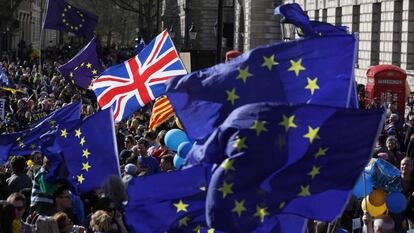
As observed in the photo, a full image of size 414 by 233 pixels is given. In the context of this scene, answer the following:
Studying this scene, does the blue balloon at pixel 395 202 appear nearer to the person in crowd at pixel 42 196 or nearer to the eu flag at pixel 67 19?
the person in crowd at pixel 42 196

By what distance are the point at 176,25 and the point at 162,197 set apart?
7189 centimetres

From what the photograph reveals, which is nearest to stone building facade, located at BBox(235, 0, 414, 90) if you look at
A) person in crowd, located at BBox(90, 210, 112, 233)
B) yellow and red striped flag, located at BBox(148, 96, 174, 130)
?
yellow and red striped flag, located at BBox(148, 96, 174, 130)

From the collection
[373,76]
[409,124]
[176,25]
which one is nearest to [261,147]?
[409,124]

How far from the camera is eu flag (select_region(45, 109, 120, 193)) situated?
10.7 m

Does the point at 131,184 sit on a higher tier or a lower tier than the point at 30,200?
higher

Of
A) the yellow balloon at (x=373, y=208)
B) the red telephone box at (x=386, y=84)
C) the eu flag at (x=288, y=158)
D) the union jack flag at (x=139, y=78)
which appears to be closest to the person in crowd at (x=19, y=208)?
the eu flag at (x=288, y=158)

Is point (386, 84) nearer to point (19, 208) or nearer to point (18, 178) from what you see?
point (18, 178)

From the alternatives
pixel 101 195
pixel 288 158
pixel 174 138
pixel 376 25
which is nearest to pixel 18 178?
pixel 101 195

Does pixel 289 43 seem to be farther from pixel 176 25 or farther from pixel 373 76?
pixel 176 25

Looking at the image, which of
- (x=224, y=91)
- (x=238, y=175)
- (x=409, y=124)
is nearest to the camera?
(x=238, y=175)

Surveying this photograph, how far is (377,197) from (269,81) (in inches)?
109

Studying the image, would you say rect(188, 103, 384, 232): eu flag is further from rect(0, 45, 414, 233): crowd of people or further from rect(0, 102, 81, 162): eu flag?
rect(0, 102, 81, 162): eu flag

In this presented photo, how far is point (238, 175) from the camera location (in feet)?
23.0

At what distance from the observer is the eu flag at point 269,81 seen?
7852mm
